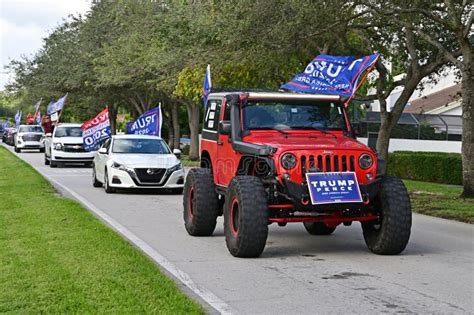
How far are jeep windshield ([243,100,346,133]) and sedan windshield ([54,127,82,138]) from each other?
23.4m

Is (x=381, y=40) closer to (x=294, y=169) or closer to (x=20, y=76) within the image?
(x=294, y=169)

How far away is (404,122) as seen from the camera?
131 feet

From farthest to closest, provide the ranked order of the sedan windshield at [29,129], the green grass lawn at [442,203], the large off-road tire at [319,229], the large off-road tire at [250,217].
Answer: the sedan windshield at [29,129], the green grass lawn at [442,203], the large off-road tire at [319,229], the large off-road tire at [250,217]

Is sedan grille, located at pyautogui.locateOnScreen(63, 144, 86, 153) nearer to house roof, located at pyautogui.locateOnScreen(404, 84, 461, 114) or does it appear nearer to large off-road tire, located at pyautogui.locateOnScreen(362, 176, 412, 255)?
large off-road tire, located at pyautogui.locateOnScreen(362, 176, 412, 255)

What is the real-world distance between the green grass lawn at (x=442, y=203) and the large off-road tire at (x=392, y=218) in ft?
18.0

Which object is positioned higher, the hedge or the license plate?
the license plate

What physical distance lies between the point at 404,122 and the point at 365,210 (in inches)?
1173

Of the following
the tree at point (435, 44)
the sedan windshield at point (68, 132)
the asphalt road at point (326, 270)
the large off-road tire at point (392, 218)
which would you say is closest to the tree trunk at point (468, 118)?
the tree at point (435, 44)

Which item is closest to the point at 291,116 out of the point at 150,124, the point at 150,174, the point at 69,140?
the point at 150,174

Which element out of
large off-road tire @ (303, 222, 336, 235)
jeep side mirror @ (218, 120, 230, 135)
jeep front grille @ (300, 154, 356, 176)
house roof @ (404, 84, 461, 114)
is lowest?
large off-road tire @ (303, 222, 336, 235)

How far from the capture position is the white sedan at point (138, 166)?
2020cm

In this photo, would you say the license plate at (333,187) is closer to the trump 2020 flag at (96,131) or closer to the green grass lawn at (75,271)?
the green grass lawn at (75,271)

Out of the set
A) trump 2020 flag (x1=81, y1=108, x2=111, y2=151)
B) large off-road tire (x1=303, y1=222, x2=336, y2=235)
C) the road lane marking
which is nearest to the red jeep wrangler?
the road lane marking

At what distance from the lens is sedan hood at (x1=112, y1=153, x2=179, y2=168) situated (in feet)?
66.9
